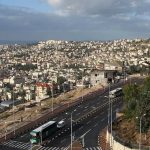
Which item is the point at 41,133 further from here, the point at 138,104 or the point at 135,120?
the point at 138,104

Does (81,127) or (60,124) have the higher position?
(60,124)

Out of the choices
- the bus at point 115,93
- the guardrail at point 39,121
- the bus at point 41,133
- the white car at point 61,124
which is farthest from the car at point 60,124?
the bus at point 115,93

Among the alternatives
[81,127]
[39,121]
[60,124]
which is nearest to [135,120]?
[81,127]

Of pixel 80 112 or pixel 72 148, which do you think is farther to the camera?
pixel 80 112

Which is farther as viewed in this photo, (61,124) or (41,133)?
(61,124)

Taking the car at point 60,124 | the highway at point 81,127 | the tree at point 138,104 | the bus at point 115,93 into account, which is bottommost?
the highway at point 81,127

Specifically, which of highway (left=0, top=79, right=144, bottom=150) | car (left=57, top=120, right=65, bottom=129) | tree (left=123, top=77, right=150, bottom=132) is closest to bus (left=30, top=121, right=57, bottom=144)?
highway (left=0, top=79, right=144, bottom=150)

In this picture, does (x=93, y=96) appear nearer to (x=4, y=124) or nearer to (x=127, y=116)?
(x=4, y=124)

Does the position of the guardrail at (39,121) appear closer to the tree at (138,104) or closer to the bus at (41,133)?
the bus at (41,133)

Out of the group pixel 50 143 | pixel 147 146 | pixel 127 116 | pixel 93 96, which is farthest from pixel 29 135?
pixel 93 96
